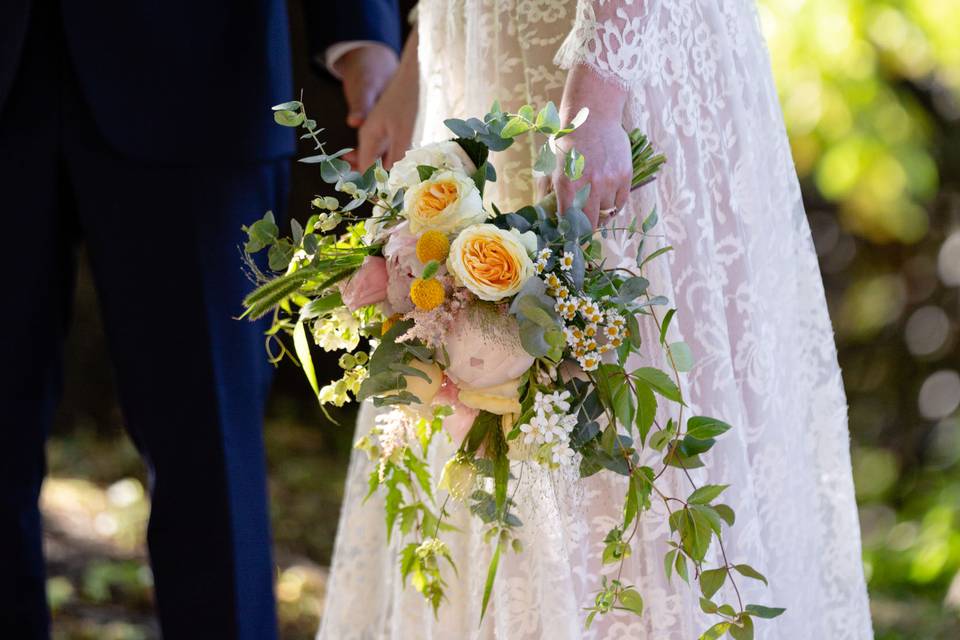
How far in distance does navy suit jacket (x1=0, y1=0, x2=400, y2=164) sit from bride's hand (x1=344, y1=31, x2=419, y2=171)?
6.5 inches

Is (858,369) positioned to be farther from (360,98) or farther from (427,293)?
(427,293)

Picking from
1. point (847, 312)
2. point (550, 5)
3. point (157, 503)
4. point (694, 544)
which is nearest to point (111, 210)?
point (157, 503)

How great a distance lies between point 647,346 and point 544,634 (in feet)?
1.13

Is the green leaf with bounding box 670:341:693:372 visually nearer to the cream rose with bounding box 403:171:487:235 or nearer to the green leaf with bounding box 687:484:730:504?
the green leaf with bounding box 687:484:730:504

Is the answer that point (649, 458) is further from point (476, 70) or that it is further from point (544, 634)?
point (476, 70)

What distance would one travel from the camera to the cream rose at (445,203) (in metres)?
0.94

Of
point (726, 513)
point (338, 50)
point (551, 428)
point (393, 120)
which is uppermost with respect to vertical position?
point (338, 50)

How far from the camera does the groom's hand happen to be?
5.40ft

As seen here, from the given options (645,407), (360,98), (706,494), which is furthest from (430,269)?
(360,98)

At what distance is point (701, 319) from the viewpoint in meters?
1.21

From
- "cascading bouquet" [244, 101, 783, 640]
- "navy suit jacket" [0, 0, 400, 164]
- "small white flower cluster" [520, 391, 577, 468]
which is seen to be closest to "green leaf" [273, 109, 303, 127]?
"cascading bouquet" [244, 101, 783, 640]

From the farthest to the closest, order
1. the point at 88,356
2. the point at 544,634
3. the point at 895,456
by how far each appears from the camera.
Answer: the point at 88,356, the point at 895,456, the point at 544,634

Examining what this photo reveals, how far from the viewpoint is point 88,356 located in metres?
3.22

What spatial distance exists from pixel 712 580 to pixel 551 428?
24 centimetres
